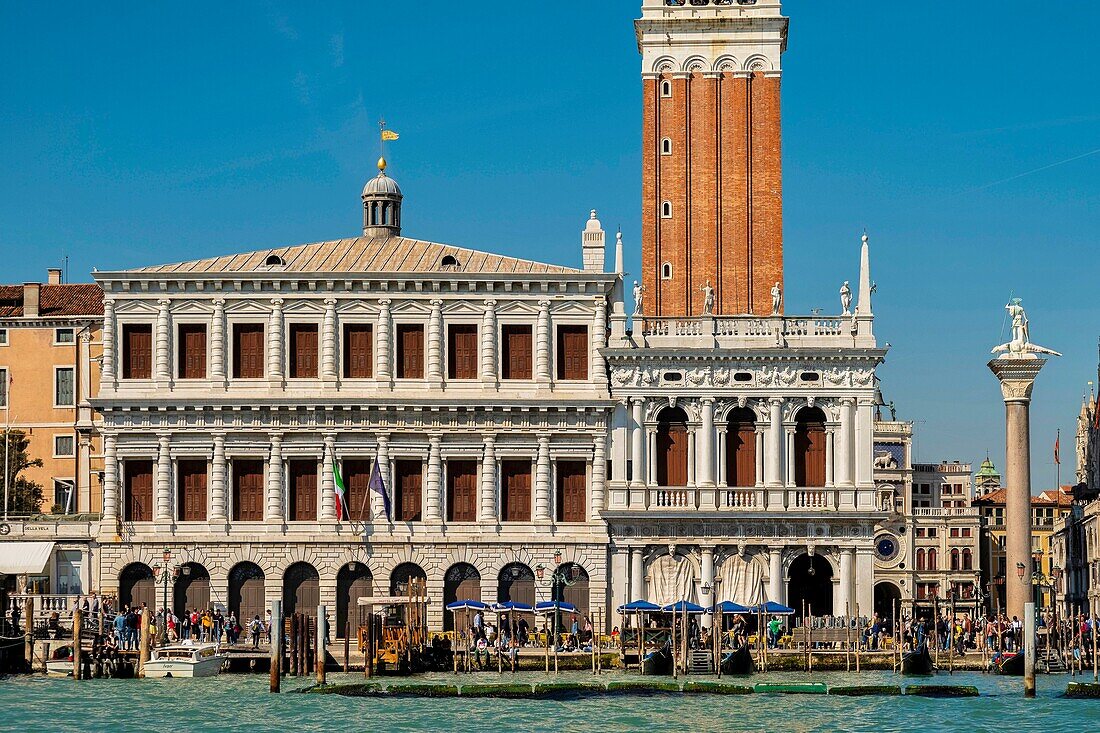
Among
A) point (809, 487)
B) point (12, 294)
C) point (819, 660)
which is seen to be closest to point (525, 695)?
point (819, 660)

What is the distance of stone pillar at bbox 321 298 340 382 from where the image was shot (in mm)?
61281

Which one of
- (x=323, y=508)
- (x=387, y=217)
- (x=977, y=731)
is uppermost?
(x=387, y=217)

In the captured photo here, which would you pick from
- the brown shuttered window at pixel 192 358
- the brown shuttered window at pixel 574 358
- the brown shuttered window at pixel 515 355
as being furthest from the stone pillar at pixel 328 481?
the brown shuttered window at pixel 574 358

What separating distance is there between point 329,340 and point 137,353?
5741 mm

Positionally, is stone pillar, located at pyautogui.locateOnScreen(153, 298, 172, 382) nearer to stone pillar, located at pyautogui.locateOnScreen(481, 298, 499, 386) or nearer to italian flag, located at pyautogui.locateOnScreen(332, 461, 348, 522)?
italian flag, located at pyautogui.locateOnScreen(332, 461, 348, 522)

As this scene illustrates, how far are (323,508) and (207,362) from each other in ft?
18.2

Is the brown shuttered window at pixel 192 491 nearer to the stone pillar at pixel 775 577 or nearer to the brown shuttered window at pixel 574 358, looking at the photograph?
the brown shuttered window at pixel 574 358

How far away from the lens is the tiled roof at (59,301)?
70375 millimetres

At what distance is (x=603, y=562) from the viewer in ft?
199

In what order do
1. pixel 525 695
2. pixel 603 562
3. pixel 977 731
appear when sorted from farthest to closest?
pixel 603 562
pixel 525 695
pixel 977 731

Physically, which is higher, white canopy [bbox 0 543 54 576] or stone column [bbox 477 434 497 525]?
stone column [bbox 477 434 497 525]

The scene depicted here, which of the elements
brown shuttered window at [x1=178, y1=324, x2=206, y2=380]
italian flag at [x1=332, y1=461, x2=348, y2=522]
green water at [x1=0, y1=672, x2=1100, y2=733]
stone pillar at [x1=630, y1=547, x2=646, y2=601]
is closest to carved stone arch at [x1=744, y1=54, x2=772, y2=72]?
stone pillar at [x1=630, y1=547, x2=646, y2=601]

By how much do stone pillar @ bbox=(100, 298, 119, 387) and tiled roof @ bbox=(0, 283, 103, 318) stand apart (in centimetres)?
817

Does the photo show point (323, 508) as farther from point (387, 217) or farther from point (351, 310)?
point (387, 217)
